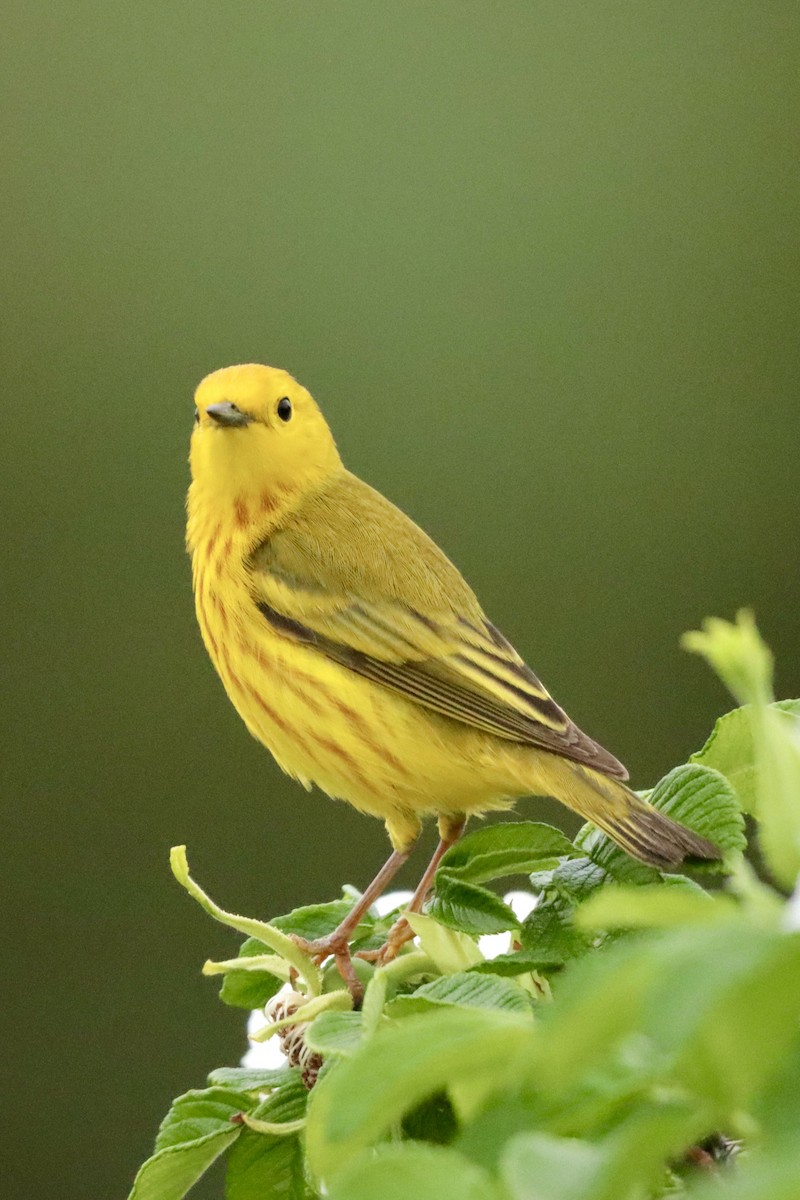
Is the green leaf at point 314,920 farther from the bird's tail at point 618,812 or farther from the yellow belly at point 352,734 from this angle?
the yellow belly at point 352,734

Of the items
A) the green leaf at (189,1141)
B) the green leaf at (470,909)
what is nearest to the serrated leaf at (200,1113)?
the green leaf at (189,1141)

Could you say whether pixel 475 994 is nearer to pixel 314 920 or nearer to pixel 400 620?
pixel 314 920

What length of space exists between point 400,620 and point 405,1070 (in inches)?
40.5

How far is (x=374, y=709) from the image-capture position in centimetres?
122

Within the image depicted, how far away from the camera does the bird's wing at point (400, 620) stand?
46.4 inches

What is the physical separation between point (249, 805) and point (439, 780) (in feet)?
6.29

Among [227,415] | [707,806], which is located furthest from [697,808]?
[227,415]

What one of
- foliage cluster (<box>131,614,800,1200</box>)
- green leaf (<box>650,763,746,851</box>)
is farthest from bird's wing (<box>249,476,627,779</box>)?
foliage cluster (<box>131,614,800,1200</box>)

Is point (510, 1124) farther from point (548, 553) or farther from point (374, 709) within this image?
point (548, 553)

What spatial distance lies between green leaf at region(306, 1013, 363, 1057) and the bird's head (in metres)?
0.94

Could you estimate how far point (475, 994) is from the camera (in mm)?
428

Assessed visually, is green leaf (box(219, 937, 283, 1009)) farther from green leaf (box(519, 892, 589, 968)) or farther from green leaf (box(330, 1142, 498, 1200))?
green leaf (box(330, 1142, 498, 1200))

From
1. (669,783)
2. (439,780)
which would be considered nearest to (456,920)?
(669,783)

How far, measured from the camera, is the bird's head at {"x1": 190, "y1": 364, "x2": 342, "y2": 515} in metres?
1.38
